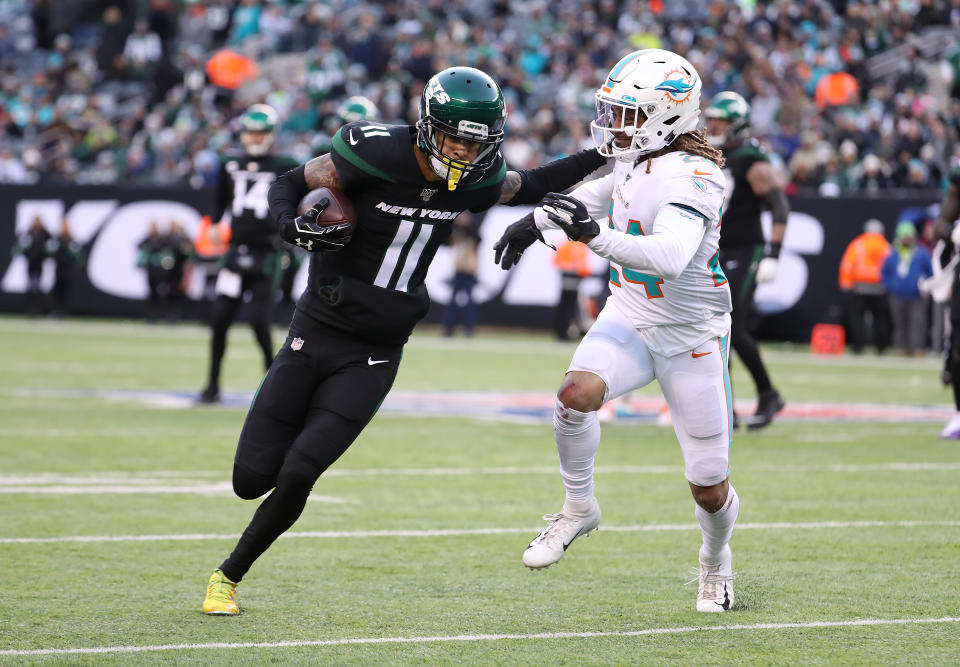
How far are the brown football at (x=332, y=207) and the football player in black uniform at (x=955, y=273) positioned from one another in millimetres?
5697

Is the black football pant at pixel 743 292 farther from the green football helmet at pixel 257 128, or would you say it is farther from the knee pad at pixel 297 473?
the knee pad at pixel 297 473

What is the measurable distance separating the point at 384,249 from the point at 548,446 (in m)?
4.56

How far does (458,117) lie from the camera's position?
4809mm

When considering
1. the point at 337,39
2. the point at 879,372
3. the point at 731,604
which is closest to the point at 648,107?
the point at 731,604

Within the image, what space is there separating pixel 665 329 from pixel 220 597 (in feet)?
5.71

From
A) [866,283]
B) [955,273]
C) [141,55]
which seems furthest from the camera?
[141,55]

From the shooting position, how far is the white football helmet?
16.3 feet

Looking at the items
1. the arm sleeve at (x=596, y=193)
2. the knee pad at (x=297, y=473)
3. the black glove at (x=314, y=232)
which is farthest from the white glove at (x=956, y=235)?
the knee pad at (x=297, y=473)

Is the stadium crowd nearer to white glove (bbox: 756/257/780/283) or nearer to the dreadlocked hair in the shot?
white glove (bbox: 756/257/780/283)

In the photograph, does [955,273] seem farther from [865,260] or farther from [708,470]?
[865,260]

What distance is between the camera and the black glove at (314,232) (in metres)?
4.75

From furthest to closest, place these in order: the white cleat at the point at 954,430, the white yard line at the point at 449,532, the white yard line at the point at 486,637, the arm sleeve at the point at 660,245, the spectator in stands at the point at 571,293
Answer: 1. the spectator in stands at the point at 571,293
2. the white cleat at the point at 954,430
3. the white yard line at the point at 449,532
4. the arm sleeve at the point at 660,245
5. the white yard line at the point at 486,637

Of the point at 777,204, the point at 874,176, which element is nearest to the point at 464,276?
the point at 874,176

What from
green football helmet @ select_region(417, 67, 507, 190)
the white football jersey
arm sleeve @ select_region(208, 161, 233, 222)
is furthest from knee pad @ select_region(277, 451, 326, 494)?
arm sleeve @ select_region(208, 161, 233, 222)
